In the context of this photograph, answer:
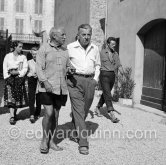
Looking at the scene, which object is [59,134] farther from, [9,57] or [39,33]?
[39,33]

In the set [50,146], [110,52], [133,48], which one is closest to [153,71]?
[133,48]

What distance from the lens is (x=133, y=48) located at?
33.1 ft

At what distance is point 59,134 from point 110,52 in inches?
97.6

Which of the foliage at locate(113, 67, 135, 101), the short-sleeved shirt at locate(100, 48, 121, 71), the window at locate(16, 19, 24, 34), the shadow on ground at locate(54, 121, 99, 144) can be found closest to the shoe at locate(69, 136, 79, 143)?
the shadow on ground at locate(54, 121, 99, 144)

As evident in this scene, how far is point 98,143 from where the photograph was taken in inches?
195

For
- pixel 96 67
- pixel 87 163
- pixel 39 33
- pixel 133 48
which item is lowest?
pixel 87 163

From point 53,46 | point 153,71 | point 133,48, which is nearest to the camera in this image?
point 53,46

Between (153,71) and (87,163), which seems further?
(153,71)

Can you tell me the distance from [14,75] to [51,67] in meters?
2.44

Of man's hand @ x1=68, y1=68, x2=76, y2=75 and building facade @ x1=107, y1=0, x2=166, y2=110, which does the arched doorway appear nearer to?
building facade @ x1=107, y1=0, x2=166, y2=110

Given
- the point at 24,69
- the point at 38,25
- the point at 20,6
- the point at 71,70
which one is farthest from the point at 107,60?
the point at 38,25

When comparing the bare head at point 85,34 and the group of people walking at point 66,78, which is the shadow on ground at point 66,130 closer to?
the group of people walking at point 66,78

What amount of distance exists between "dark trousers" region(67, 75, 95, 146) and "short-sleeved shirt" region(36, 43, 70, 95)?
1.12 ft

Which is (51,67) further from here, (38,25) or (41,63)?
(38,25)
